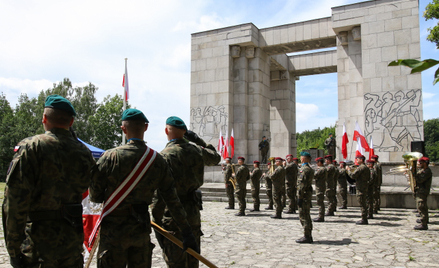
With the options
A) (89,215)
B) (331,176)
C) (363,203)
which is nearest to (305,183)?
(363,203)

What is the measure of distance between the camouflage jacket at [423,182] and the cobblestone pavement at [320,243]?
36.1 inches

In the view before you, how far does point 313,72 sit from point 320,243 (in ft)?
70.5

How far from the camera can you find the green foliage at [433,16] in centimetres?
1614

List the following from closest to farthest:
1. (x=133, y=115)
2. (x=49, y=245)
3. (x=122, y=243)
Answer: (x=49, y=245)
(x=122, y=243)
(x=133, y=115)

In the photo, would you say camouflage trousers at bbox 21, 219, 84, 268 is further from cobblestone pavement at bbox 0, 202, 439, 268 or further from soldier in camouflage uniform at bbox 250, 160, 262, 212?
soldier in camouflage uniform at bbox 250, 160, 262, 212

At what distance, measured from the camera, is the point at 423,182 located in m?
8.98

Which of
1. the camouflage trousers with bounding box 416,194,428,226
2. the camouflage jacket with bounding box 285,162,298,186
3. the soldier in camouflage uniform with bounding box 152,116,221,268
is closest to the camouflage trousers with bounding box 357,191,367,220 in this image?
the camouflage trousers with bounding box 416,194,428,226

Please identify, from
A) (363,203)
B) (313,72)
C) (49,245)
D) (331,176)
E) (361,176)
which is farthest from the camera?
(313,72)

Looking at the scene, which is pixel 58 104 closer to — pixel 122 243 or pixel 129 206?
pixel 129 206

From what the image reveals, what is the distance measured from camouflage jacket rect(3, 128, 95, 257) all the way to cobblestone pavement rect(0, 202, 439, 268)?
3.09 metres

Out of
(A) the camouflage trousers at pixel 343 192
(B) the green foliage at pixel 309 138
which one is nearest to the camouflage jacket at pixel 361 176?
(A) the camouflage trousers at pixel 343 192

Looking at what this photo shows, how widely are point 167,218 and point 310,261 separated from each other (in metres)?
3.00

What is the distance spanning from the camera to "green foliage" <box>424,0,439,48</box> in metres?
16.1

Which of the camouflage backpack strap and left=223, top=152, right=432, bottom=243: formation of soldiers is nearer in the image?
the camouflage backpack strap
